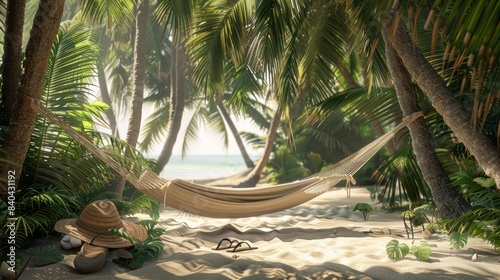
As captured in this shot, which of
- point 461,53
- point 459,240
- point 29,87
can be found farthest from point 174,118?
point 461,53

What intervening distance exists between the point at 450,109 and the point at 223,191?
4.26ft

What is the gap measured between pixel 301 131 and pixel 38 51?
7.99 metres

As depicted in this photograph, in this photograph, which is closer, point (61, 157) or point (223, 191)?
point (223, 191)

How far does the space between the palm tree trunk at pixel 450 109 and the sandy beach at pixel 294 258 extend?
61 cm

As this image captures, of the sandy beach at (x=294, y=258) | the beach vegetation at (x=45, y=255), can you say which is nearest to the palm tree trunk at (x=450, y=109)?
the sandy beach at (x=294, y=258)

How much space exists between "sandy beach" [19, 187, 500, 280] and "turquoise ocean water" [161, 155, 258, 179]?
71.8 ft

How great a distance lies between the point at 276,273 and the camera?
111 inches

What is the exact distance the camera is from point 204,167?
31391 millimetres

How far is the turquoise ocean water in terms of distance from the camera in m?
27.6

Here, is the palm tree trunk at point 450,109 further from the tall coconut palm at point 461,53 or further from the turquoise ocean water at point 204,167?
the turquoise ocean water at point 204,167

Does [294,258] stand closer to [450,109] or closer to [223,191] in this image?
[223,191]

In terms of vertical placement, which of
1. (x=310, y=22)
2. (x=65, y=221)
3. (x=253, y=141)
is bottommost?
(x=65, y=221)

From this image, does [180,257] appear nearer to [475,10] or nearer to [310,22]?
[475,10]

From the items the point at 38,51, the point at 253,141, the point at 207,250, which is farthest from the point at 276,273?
the point at 253,141
